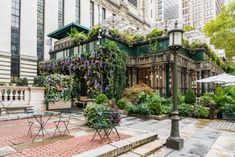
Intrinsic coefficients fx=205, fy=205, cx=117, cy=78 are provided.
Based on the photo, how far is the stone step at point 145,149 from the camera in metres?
5.76

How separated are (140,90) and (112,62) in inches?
125

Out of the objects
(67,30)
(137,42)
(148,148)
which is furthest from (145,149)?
(67,30)

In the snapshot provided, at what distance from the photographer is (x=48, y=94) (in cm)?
1455

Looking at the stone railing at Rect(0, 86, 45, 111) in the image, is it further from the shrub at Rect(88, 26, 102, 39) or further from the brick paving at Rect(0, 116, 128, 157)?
the shrub at Rect(88, 26, 102, 39)

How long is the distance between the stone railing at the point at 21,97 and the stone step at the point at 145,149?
8.75 m

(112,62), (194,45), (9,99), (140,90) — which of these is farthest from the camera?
(194,45)

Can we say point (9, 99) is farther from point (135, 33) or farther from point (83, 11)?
point (83, 11)

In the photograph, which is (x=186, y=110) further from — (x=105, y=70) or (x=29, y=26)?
(x=29, y=26)

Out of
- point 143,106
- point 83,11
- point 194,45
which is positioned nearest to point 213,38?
point 194,45

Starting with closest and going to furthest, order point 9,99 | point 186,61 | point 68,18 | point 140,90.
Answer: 1. point 9,99
2. point 140,90
3. point 186,61
4. point 68,18

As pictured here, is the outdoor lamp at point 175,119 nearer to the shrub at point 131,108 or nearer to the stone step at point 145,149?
the stone step at point 145,149

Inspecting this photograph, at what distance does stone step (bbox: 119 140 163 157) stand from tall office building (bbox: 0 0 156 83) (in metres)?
22.7

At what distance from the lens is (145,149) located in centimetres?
625

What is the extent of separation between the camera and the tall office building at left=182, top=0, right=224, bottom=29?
9762cm
